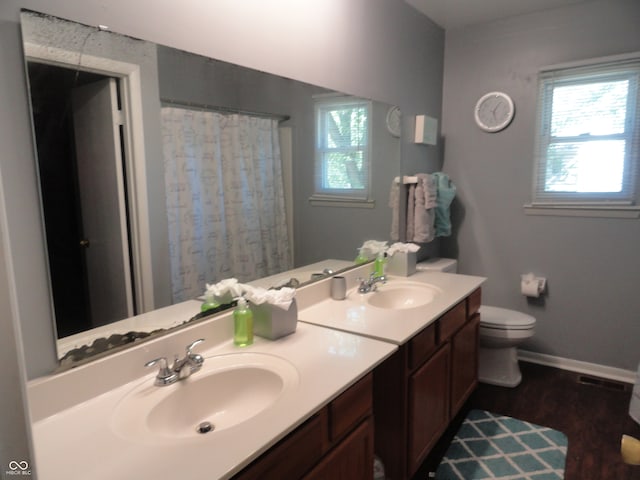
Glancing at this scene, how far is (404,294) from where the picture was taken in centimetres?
236

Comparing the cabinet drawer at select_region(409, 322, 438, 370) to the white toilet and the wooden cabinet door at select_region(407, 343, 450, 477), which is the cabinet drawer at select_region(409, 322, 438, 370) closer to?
the wooden cabinet door at select_region(407, 343, 450, 477)

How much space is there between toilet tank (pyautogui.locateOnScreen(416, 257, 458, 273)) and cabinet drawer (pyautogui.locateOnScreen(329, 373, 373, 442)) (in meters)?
1.49

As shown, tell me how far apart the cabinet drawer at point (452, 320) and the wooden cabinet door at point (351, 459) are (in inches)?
27.4

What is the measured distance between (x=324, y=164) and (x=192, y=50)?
0.87m

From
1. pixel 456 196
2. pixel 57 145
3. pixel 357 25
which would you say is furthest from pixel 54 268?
pixel 456 196

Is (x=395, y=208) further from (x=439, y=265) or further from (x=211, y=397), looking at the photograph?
(x=211, y=397)

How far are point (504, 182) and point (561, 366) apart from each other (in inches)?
54.6

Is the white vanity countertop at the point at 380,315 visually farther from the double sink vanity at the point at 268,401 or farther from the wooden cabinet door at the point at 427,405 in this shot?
the wooden cabinet door at the point at 427,405

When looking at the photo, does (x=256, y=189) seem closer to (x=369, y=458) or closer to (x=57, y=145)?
(x=57, y=145)

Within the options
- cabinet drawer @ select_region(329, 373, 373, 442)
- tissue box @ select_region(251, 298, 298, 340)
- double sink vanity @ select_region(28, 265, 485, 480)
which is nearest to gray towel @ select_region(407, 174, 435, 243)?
double sink vanity @ select_region(28, 265, 485, 480)

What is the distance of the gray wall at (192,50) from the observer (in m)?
0.99

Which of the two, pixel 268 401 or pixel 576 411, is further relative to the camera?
pixel 576 411

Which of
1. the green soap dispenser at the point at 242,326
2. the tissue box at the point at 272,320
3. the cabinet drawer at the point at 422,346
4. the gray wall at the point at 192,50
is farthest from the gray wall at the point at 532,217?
the green soap dispenser at the point at 242,326

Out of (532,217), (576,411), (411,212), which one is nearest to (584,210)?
(532,217)
